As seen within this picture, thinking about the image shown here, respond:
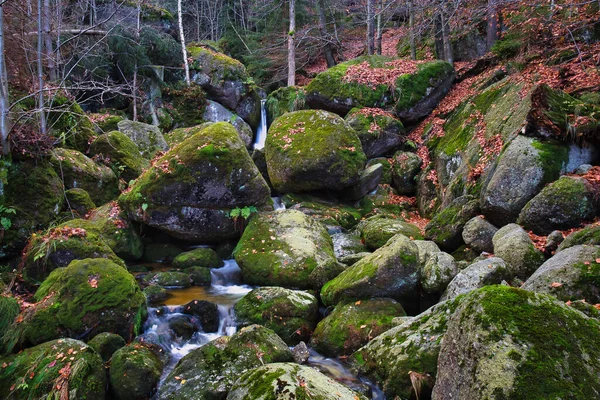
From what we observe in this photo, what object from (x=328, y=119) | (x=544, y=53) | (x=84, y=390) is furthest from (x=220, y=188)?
(x=544, y=53)

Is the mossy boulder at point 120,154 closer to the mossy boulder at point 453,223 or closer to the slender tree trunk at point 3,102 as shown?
the slender tree trunk at point 3,102

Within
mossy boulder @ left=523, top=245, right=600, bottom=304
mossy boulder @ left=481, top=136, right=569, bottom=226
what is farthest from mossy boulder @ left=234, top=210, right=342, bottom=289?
mossy boulder @ left=523, top=245, right=600, bottom=304

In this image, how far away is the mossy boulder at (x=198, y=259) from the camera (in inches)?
367

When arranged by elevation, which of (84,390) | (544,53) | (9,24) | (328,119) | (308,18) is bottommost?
(84,390)

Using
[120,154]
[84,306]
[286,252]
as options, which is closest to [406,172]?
[286,252]

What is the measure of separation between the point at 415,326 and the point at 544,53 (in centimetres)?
1056

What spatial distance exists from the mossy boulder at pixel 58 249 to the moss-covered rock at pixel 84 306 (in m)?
1.02

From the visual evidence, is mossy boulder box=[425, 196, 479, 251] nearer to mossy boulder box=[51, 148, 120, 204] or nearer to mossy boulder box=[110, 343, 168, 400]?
mossy boulder box=[110, 343, 168, 400]

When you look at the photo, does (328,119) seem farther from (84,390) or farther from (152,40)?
(152,40)

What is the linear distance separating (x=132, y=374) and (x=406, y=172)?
10.8 meters

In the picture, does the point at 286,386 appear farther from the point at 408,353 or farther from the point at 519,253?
the point at 519,253

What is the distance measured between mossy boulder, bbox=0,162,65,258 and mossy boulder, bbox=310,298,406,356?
6304 millimetres

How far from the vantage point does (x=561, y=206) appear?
20.7ft

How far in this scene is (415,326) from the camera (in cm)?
478
